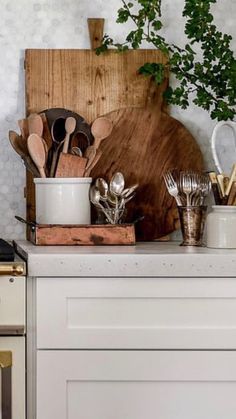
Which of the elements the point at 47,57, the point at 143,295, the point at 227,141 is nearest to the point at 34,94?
the point at 47,57

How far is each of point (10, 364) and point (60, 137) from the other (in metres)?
0.69

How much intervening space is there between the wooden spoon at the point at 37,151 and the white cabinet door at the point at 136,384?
541 millimetres

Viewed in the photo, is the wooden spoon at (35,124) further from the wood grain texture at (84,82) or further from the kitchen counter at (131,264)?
the kitchen counter at (131,264)

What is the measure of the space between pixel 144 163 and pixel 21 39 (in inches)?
20.3

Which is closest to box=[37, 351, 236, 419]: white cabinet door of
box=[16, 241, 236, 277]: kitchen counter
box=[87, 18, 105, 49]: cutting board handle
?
box=[16, 241, 236, 277]: kitchen counter

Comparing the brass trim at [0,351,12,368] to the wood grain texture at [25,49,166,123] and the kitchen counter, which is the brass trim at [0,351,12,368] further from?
the wood grain texture at [25,49,166,123]

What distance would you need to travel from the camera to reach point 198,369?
1646mm

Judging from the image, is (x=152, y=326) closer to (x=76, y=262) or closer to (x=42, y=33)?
(x=76, y=262)

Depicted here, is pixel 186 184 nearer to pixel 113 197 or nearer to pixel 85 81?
pixel 113 197

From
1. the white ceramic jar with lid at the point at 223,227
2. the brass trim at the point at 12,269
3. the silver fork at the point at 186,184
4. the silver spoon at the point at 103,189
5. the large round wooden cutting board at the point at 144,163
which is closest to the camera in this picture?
the brass trim at the point at 12,269

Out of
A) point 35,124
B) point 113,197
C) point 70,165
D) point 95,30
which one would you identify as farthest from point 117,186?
point 95,30

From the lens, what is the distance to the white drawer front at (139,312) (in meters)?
1.64

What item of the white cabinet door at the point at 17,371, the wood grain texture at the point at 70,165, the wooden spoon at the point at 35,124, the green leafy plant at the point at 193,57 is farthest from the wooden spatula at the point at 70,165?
the white cabinet door at the point at 17,371

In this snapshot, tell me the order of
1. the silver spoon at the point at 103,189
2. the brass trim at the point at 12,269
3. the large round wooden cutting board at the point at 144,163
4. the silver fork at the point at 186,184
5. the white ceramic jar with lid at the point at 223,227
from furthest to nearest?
the large round wooden cutting board at the point at 144,163
the silver spoon at the point at 103,189
the silver fork at the point at 186,184
the white ceramic jar with lid at the point at 223,227
the brass trim at the point at 12,269
